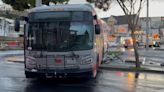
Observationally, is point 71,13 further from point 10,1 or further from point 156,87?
point 10,1

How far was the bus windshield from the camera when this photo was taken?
793 cm

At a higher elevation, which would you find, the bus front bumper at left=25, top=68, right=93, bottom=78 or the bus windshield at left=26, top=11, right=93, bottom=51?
the bus windshield at left=26, top=11, right=93, bottom=51

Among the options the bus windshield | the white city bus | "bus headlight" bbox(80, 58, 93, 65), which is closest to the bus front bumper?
the white city bus

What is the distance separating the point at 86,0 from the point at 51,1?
10931 millimetres

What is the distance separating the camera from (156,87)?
809 centimetres

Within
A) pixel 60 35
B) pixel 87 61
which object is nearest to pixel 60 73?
pixel 87 61

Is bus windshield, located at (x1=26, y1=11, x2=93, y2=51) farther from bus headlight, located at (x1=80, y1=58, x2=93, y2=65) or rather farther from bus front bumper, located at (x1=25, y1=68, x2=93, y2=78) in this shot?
bus front bumper, located at (x1=25, y1=68, x2=93, y2=78)

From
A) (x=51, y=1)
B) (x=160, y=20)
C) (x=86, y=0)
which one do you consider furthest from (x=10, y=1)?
(x=160, y=20)

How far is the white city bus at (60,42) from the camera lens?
7.83 m

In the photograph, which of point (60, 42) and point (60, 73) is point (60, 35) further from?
point (60, 73)

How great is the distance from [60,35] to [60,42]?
258 millimetres

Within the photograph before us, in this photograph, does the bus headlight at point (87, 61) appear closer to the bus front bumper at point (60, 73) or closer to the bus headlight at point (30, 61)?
the bus front bumper at point (60, 73)

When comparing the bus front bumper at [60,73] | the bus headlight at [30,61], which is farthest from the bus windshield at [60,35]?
the bus front bumper at [60,73]

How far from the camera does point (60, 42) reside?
26.1 feet
